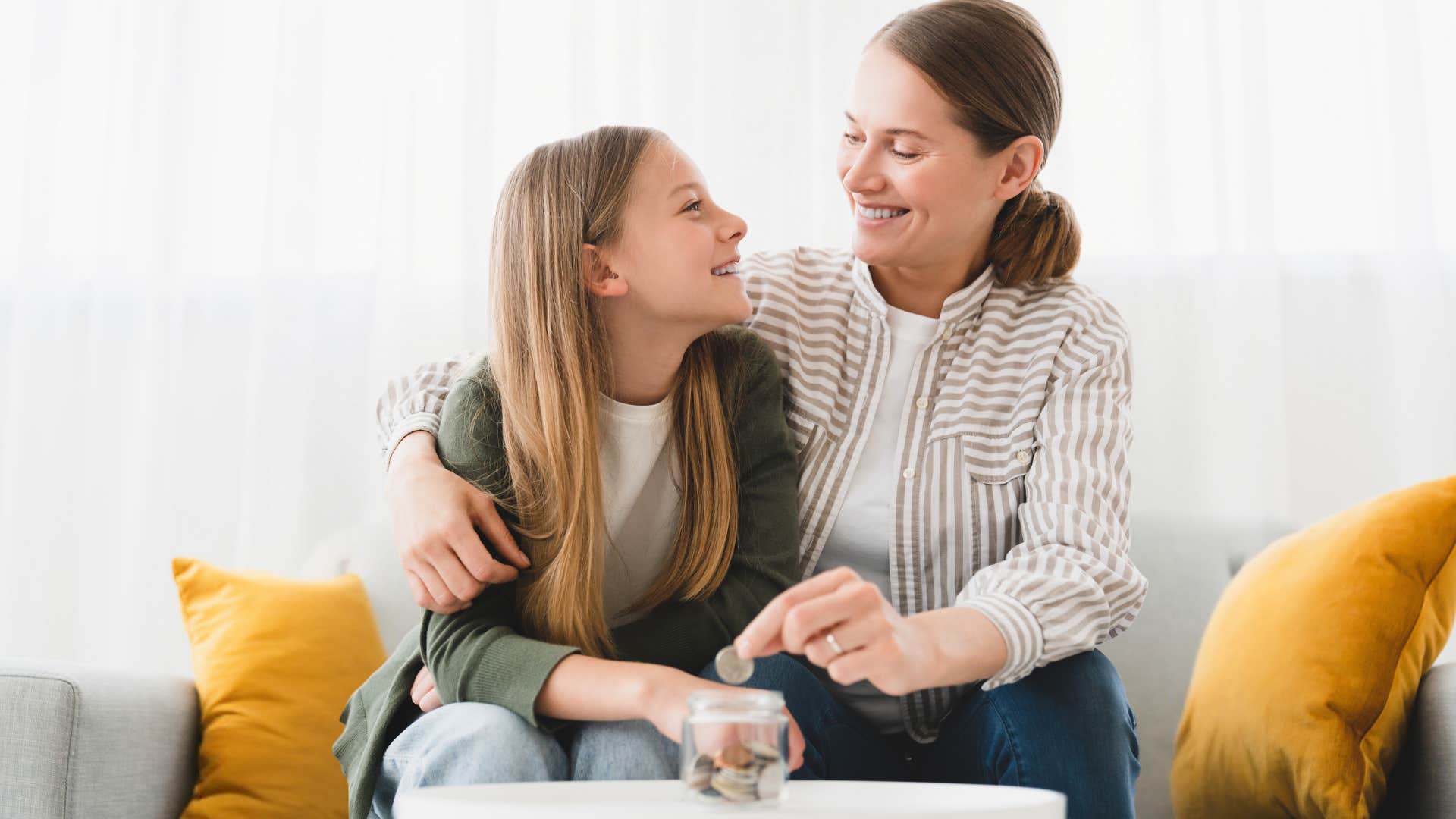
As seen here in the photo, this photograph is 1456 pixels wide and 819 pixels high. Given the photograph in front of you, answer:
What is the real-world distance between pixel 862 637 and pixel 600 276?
1.89 ft

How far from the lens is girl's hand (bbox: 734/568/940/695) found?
2.77ft

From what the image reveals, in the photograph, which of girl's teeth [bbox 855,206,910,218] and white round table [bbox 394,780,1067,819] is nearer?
white round table [bbox 394,780,1067,819]

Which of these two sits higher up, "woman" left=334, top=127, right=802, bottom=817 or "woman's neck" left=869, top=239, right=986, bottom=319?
"woman's neck" left=869, top=239, right=986, bottom=319

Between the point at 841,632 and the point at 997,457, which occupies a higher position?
the point at 997,457

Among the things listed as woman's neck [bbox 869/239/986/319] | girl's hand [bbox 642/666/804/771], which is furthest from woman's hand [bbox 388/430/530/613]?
woman's neck [bbox 869/239/986/319]

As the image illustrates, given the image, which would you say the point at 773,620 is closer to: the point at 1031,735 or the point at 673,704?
the point at 673,704

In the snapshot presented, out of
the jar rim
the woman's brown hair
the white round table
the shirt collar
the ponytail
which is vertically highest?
the woman's brown hair

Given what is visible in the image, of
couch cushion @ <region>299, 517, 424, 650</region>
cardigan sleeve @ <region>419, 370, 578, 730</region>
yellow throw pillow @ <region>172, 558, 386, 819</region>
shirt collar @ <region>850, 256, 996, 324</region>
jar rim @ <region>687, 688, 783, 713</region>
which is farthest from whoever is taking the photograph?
couch cushion @ <region>299, 517, 424, 650</region>

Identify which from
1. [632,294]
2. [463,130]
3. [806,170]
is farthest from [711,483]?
[463,130]

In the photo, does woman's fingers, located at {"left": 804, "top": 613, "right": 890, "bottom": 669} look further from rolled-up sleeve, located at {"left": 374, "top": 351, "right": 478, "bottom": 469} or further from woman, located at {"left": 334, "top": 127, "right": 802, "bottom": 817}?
rolled-up sleeve, located at {"left": 374, "top": 351, "right": 478, "bottom": 469}

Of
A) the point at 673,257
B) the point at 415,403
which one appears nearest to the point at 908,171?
the point at 673,257

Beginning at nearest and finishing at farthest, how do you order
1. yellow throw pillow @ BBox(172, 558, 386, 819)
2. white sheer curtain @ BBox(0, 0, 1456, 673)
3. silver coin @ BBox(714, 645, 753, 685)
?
silver coin @ BBox(714, 645, 753, 685), yellow throw pillow @ BBox(172, 558, 386, 819), white sheer curtain @ BBox(0, 0, 1456, 673)

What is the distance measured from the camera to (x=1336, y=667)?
49.8 inches

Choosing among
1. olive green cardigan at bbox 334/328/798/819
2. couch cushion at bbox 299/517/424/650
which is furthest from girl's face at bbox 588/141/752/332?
couch cushion at bbox 299/517/424/650
